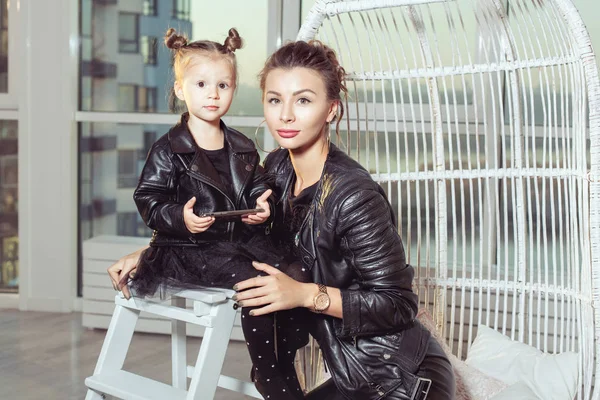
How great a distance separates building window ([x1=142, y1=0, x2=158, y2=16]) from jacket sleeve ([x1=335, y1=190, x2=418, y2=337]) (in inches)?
111

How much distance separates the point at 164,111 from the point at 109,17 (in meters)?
0.56

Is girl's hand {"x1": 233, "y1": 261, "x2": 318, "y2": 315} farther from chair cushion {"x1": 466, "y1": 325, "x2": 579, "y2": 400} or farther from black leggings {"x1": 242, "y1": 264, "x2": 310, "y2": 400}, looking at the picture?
chair cushion {"x1": 466, "y1": 325, "x2": 579, "y2": 400}

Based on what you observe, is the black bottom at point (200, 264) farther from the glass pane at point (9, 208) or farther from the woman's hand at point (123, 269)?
the glass pane at point (9, 208)

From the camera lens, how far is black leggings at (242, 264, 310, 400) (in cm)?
171

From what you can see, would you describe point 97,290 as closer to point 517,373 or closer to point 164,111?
point 164,111

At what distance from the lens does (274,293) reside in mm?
1617

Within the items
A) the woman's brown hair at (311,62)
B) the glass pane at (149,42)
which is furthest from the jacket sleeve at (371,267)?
the glass pane at (149,42)

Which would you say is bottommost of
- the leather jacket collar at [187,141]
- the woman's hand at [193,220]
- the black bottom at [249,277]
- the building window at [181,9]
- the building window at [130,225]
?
the building window at [130,225]

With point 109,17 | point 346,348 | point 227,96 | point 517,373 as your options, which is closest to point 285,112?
point 227,96

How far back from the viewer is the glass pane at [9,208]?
4395mm

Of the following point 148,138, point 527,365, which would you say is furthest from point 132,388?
point 148,138

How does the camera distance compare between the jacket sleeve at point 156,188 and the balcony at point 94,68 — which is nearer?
the jacket sleeve at point 156,188

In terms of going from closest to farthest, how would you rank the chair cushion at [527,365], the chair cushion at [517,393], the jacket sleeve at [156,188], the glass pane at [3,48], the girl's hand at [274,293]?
the girl's hand at [274,293]
the jacket sleeve at [156,188]
the chair cushion at [517,393]
the chair cushion at [527,365]
the glass pane at [3,48]

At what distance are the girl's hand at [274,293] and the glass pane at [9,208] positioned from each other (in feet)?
10.2
